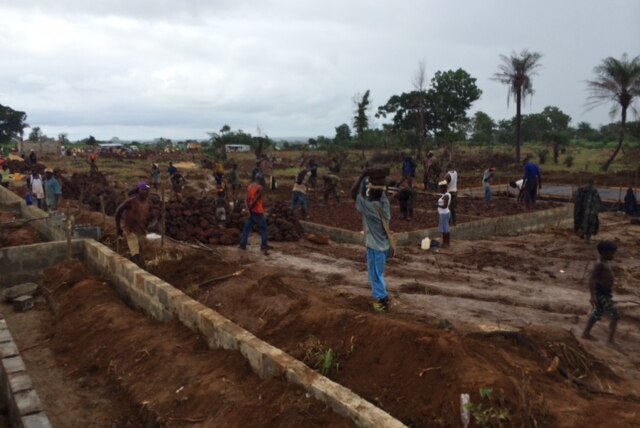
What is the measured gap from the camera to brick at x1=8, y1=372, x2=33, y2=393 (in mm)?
5152

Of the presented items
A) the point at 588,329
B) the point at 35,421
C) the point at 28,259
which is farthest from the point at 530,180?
the point at 35,421

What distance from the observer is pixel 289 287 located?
22.8 ft

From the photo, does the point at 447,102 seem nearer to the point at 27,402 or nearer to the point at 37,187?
the point at 37,187

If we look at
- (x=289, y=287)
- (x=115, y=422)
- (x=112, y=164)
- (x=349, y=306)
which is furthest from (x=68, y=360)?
(x=112, y=164)

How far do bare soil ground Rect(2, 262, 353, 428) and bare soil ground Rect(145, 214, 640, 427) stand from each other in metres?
0.55

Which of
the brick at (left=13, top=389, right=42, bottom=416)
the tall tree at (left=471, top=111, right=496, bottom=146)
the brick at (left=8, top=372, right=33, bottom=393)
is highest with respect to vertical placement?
the tall tree at (left=471, top=111, right=496, bottom=146)

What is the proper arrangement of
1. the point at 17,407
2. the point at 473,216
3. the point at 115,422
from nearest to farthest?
the point at 17,407
the point at 115,422
the point at 473,216

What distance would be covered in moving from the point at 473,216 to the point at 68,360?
10.8 metres

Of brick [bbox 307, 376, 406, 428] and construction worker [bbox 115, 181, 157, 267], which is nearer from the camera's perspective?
brick [bbox 307, 376, 406, 428]

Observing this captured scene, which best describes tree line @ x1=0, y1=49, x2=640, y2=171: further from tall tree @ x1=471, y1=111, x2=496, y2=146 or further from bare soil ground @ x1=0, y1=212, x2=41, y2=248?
bare soil ground @ x1=0, y1=212, x2=41, y2=248

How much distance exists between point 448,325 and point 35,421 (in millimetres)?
3854

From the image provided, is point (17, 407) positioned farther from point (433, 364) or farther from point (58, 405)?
point (433, 364)

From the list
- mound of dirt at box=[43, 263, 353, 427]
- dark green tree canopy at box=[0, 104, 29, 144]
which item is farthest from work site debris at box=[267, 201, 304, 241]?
dark green tree canopy at box=[0, 104, 29, 144]

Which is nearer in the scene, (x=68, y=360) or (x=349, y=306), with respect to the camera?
(x=349, y=306)
